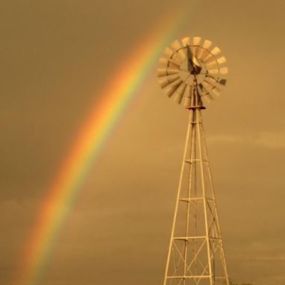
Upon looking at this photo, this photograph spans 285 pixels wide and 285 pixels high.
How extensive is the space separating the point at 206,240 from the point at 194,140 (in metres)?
9.81

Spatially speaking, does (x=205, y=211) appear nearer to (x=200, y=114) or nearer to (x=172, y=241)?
(x=172, y=241)

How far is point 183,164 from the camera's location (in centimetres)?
7294

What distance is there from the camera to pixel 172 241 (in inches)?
2803

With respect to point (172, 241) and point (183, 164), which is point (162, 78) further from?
point (172, 241)

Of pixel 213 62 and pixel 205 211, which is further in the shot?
pixel 213 62

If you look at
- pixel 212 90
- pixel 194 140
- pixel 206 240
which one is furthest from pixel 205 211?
pixel 212 90

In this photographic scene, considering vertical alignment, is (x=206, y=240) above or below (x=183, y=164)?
below

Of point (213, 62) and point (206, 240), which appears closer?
point (206, 240)

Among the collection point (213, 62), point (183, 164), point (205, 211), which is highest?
point (213, 62)

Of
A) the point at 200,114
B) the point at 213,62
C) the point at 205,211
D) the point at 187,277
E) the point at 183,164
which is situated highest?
the point at 213,62

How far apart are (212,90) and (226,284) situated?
60.0 feet

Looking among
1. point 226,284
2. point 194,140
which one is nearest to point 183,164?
point 194,140

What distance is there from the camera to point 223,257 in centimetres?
7106

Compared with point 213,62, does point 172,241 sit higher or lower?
lower
